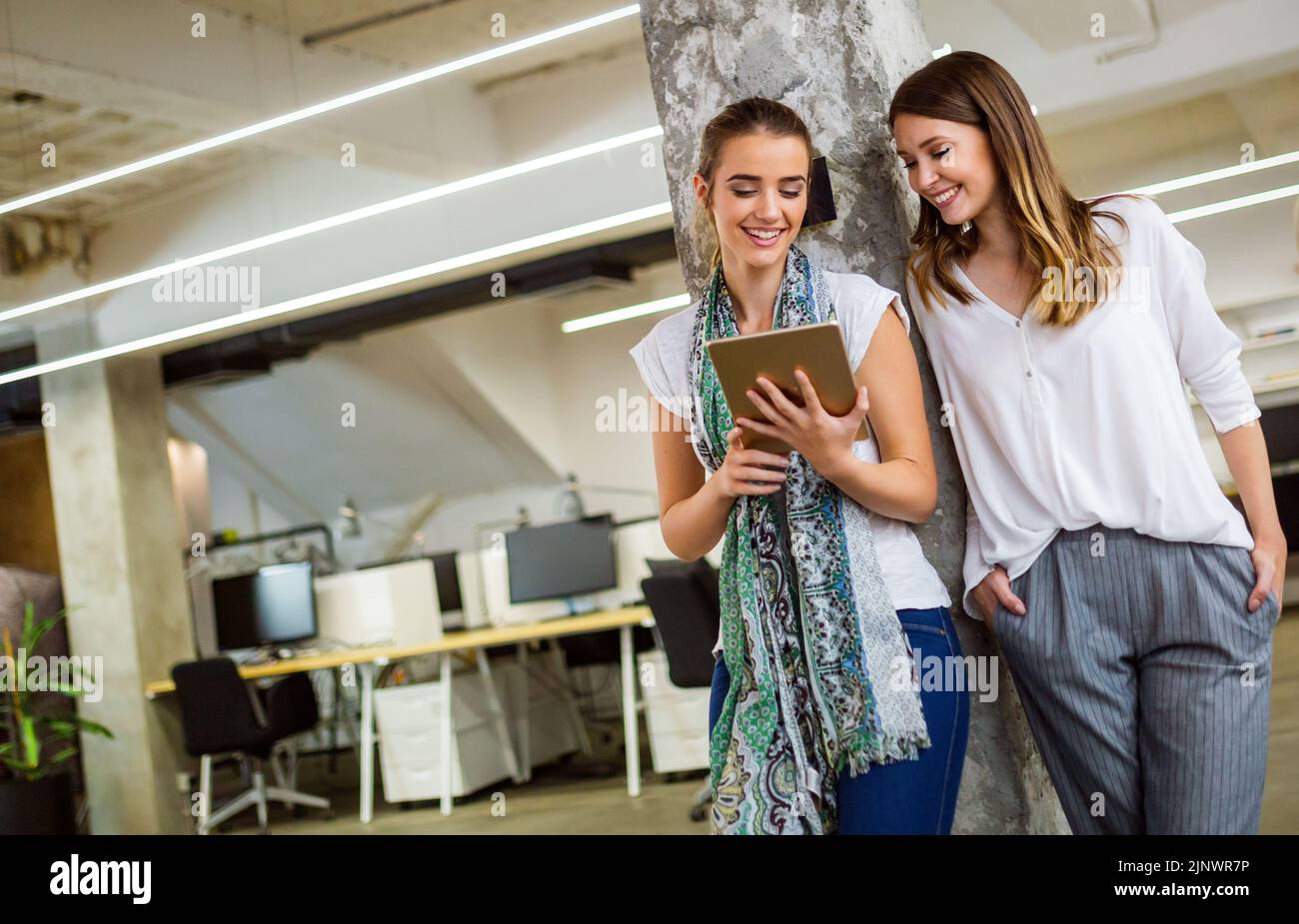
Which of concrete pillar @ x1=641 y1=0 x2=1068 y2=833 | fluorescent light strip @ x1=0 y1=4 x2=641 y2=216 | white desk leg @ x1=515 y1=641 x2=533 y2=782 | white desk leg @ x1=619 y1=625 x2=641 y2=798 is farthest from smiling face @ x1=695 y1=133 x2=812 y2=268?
white desk leg @ x1=515 y1=641 x2=533 y2=782

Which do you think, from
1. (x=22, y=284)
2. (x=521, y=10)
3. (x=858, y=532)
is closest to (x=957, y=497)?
(x=858, y=532)

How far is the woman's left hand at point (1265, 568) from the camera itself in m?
1.46

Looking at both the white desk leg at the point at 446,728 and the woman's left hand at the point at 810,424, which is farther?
the white desk leg at the point at 446,728

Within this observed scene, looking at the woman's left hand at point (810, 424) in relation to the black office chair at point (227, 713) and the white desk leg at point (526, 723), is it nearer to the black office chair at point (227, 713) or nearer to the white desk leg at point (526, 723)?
the black office chair at point (227, 713)

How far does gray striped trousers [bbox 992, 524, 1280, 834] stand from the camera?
1429 mm

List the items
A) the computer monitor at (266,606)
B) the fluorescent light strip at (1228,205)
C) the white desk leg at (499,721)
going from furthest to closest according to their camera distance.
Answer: the computer monitor at (266,606), the fluorescent light strip at (1228,205), the white desk leg at (499,721)

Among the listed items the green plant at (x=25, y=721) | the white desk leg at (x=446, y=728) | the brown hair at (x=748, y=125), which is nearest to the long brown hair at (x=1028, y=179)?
the brown hair at (x=748, y=125)

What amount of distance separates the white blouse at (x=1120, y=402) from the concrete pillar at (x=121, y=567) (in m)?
6.66

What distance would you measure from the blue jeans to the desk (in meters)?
4.21

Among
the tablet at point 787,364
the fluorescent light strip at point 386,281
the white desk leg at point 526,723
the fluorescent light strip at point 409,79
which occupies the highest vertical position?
the fluorescent light strip at point 409,79

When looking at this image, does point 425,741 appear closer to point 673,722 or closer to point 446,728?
point 446,728

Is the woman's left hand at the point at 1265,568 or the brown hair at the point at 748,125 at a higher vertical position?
the brown hair at the point at 748,125

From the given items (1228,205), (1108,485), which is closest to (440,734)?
(1108,485)
